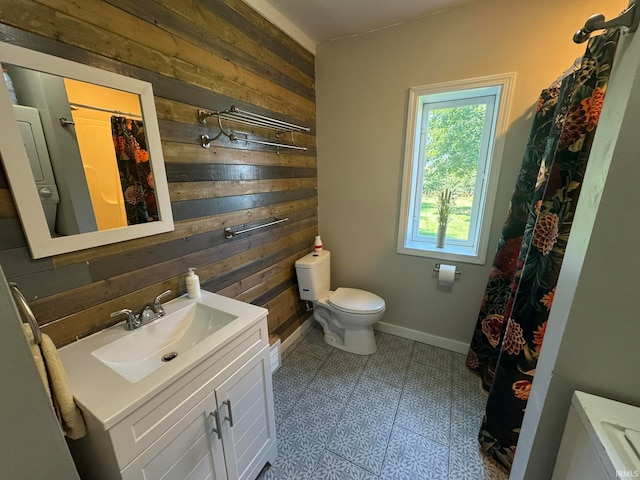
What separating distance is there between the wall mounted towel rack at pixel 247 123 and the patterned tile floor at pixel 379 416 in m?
1.64

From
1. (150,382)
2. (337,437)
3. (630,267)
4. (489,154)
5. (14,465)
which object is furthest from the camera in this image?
(489,154)

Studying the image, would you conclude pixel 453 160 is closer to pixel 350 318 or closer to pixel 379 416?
pixel 350 318

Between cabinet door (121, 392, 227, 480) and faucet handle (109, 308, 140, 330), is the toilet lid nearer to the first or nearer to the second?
cabinet door (121, 392, 227, 480)

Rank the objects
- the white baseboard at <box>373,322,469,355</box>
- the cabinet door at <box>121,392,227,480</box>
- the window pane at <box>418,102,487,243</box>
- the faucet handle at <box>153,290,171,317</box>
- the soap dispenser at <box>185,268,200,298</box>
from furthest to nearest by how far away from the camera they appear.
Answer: the white baseboard at <box>373,322,469,355</box>, the window pane at <box>418,102,487,243</box>, the soap dispenser at <box>185,268,200,298</box>, the faucet handle at <box>153,290,171,317</box>, the cabinet door at <box>121,392,227,480</box>

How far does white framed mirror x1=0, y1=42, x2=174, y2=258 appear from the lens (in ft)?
2.56

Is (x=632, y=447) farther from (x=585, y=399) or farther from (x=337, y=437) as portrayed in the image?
(x=337, y=437)

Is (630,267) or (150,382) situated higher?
(630,267)

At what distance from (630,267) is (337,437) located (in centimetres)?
148

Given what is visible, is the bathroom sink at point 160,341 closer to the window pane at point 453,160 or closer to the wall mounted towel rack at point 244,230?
the wall mounted towel rack at point 244,230

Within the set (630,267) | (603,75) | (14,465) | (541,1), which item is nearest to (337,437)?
(14,465)

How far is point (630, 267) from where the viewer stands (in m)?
0.60

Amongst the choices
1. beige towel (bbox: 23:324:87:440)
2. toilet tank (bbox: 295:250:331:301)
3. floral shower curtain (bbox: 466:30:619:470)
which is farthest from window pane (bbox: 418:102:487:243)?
beige towel (bbox: 23:324:87:440)

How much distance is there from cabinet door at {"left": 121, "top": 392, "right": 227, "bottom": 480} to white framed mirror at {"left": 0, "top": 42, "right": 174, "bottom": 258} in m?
0.71

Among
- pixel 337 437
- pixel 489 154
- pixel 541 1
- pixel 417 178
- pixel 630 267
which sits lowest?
pixel 337 437
